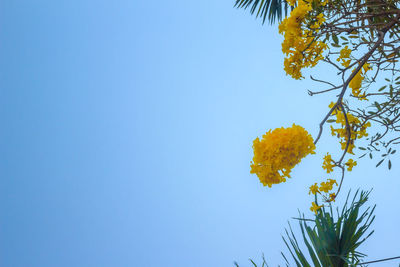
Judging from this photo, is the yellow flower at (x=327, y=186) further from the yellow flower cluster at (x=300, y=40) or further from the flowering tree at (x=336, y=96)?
the yellow flower cluster at (x=300, y=40)

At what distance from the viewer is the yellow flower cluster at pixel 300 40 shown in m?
1.46

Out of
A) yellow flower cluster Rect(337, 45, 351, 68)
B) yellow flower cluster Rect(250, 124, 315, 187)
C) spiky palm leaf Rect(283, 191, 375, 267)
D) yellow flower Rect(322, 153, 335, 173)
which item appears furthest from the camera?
spiky palm leaf Rect(283, 191, 375, 267)

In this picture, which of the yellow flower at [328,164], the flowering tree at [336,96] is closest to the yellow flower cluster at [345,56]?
the flowering tree at [336,96]

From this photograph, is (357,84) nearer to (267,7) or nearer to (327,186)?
(327,186)

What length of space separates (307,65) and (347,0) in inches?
14.9

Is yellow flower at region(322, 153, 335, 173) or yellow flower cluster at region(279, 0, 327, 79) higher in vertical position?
yellow flower cluster at region(279, 0, 327, 79)

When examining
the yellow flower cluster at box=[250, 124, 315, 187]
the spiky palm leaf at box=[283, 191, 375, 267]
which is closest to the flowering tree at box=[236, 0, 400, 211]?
the yellow flower cluster at box=[250, 124, 315, 187]

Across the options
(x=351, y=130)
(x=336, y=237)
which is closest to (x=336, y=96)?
(x=351, y=130)

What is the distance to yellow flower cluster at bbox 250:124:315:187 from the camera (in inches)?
49.3

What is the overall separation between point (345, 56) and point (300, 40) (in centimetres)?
24

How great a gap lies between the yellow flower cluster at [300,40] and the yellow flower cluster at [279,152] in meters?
0.33

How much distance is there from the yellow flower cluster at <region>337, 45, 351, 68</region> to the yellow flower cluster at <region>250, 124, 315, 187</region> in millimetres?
495

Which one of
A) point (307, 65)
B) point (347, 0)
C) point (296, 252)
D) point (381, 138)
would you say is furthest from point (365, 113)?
point (296, 252)

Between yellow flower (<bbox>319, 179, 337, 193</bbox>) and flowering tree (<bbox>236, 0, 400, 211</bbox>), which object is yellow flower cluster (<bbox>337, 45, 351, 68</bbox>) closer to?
flowering tree (<bbox>236, 0, 400, 211</bbox>)
